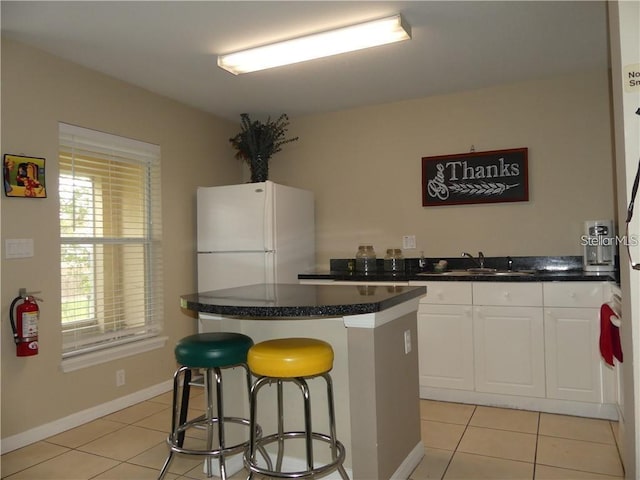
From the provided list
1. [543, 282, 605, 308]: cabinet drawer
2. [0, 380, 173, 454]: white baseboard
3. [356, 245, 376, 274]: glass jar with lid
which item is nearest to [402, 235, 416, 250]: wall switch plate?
[356, 245, 376, 274]: glass jar with lid

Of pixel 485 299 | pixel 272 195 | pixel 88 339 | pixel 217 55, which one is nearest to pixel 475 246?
pixel 485 299

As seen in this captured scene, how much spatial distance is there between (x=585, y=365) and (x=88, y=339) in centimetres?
338

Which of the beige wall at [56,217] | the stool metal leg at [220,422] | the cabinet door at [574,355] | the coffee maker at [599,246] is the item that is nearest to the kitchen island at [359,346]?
the stool metal leg at [220,422]

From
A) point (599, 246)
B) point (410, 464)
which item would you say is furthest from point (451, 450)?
point (599, 246)

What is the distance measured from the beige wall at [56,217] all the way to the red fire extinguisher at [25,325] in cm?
6

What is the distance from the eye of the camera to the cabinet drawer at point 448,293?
3.45 meters

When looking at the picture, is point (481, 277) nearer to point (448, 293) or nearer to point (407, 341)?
point (448, 293)

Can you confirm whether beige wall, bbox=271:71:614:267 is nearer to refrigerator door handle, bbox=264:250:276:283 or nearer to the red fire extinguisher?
refrigerator door handle, bbox=264:250:276:283

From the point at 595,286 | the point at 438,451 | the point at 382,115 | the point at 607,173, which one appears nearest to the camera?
the point at 438,451

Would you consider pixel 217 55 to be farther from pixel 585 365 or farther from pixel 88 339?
pixel 585 365

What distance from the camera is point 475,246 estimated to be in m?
4.05

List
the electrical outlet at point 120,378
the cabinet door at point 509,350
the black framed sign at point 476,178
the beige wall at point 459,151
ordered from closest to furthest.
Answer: the cabinet door at point 509,350 < the electrical outlet at point 120,378 < the beige wall at point 459,151 < the black framed sign at point 476,178

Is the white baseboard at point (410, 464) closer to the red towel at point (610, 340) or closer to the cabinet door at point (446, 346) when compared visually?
the cabinet door at point (446, 346)

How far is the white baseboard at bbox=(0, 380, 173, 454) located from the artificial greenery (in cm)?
214
